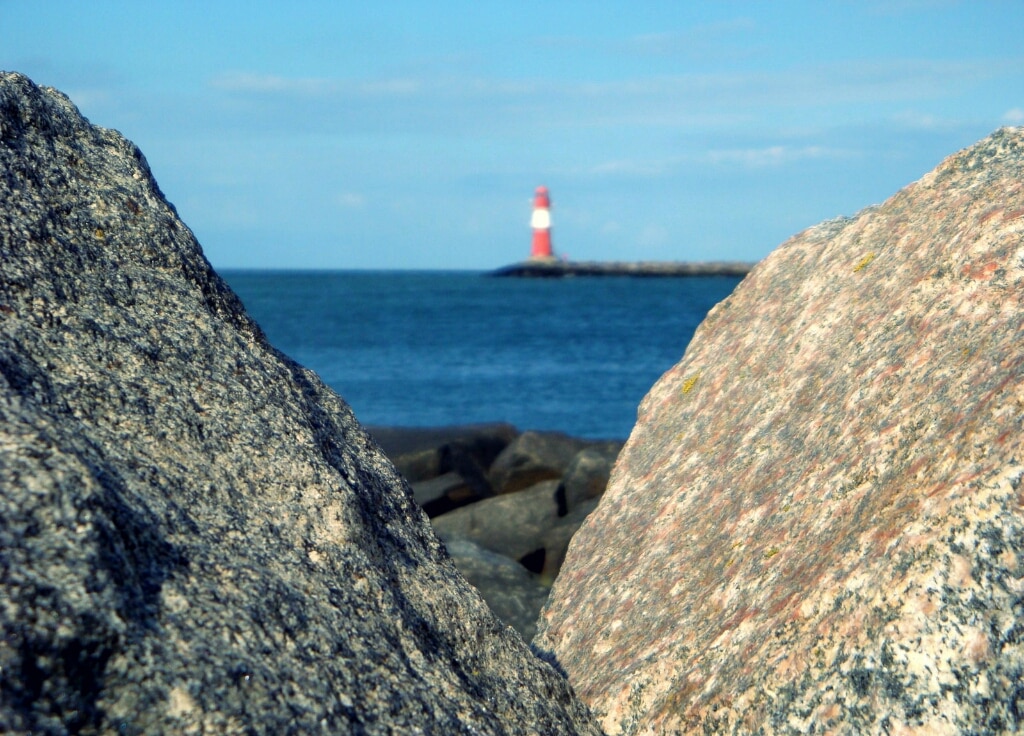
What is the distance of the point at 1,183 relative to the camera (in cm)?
315

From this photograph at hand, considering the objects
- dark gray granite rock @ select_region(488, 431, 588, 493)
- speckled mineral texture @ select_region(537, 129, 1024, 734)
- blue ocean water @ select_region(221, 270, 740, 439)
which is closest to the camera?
speckled mineral texture @ select_region(537, 129, 1024, 734)

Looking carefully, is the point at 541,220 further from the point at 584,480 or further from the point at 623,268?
the point at 584,480

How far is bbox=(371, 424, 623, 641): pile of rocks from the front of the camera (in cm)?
831

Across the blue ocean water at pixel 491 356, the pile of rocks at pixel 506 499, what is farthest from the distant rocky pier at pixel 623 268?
the pile of rocks at pixel 506 499

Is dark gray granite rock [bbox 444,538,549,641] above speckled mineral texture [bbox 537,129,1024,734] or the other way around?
the other way around

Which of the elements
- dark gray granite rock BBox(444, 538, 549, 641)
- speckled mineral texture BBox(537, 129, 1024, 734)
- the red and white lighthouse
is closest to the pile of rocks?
dark gray granite rock BBox(444, 538, 549, 641)

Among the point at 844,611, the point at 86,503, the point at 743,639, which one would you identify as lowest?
the point at 743,639

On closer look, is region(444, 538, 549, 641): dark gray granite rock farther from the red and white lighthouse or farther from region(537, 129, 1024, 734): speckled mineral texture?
the red and white lighthouse

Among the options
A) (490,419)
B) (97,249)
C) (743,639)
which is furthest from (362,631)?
(490,419)

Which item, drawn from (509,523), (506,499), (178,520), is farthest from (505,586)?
(178,520)

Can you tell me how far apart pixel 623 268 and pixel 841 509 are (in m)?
183

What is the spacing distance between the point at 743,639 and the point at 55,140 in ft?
9.59

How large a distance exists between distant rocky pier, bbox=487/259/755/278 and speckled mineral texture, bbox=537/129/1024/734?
6583 inches

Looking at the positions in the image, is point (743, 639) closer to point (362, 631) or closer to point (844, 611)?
point (844, 611)
